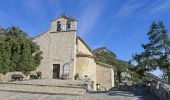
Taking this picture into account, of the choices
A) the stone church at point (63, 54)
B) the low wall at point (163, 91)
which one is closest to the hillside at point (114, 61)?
the stone church at point (63, 54)

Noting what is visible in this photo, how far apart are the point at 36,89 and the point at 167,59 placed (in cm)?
1411

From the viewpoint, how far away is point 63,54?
40.0 metres

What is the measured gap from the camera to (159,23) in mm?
30391

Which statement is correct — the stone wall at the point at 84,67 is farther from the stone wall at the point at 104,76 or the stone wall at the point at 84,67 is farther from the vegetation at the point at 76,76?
the stone wall at the point at 104,76

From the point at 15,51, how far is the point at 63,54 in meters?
7.52

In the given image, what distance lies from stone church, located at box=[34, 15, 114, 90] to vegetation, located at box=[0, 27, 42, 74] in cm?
330

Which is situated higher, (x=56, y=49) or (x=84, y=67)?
(x=56, y=49)

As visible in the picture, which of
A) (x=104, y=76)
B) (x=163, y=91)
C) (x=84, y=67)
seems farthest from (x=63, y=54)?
(x=163, y=91)

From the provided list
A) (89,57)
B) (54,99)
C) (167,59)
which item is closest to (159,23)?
(167,59)

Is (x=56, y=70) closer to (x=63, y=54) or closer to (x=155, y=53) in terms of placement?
(x=63, y=54)

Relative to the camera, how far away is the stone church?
1556 inches

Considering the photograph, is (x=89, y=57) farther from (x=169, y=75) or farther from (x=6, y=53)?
(x=169, y=75)

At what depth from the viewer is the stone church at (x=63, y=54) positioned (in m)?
39.5

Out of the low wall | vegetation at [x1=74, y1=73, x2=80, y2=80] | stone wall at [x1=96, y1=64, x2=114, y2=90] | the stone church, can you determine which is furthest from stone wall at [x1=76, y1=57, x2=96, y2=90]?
the low wall
